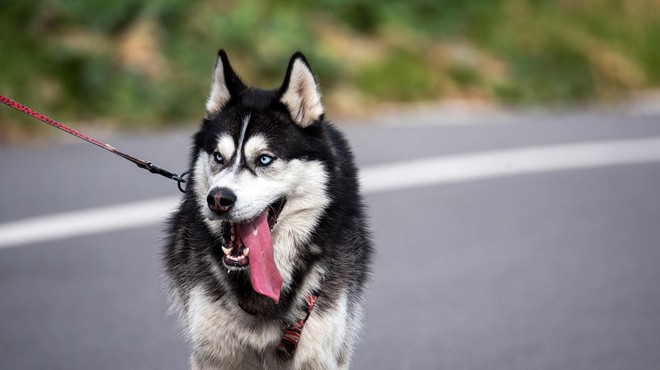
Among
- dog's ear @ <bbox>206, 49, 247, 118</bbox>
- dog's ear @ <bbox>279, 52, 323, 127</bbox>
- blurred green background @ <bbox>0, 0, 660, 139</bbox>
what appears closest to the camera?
dog's ear @ <bbox>279, 52, 323, 127</bbox>

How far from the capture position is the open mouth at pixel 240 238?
14.9 feet

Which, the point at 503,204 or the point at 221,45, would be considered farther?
the point at 221,45

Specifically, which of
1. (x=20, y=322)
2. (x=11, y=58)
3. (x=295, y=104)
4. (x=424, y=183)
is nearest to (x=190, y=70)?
(x=11, y=58)

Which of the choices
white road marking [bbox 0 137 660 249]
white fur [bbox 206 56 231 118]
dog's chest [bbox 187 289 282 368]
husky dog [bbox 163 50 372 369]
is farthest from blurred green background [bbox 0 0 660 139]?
dog's chest [bbox 187 289 282 368]

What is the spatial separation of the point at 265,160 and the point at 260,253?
39 centimetres

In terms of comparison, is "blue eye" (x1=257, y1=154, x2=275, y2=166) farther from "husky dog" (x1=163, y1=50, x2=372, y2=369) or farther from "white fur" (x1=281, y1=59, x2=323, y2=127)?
"white fur" (x1=281, y1=59, x2=323, y2=127)

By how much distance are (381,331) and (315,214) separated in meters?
2.36

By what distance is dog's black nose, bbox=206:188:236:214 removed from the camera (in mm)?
4363

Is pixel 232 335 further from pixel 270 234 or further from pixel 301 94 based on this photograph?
pixel 301 94

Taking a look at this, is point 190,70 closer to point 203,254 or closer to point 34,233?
point 34,233

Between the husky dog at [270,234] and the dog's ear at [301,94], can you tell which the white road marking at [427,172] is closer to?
the husky dog at [270,234]

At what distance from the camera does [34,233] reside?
8.77 meters

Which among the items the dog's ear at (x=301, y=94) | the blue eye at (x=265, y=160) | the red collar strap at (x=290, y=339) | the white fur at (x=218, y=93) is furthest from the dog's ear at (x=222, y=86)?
the red collar strap at (x=290, y=339)

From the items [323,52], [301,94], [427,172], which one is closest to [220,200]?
[301,94]
